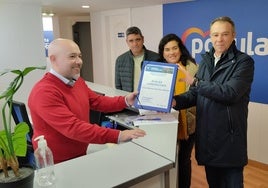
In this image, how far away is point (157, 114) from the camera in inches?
77.1

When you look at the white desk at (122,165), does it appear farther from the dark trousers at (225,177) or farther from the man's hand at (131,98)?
the dark trousers at (225,177)

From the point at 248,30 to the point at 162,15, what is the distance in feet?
5.13

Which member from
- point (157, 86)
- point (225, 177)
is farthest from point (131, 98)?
point (225, 177)

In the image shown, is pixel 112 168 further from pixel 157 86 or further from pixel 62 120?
pixel 157 86

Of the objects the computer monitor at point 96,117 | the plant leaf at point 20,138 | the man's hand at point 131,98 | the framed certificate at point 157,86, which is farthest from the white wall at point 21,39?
the plant leaf at point 20,138

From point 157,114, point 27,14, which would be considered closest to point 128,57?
point 157,114

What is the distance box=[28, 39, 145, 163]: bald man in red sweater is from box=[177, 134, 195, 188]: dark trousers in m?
0.69

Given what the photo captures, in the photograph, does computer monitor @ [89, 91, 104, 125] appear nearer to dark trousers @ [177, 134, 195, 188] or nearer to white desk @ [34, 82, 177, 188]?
dark trousers @ [177, 134, 195, 188]

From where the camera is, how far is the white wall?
3.72m

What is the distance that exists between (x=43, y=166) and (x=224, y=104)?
3.58ft

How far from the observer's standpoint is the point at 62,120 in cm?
141

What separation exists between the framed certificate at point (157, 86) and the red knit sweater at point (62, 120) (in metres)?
0.41

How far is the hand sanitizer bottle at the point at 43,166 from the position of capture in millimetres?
1120

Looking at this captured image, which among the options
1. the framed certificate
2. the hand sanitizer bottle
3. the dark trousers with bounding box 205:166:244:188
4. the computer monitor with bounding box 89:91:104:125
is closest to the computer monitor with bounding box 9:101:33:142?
the computer monitor with bounding box 89:91:104:125
